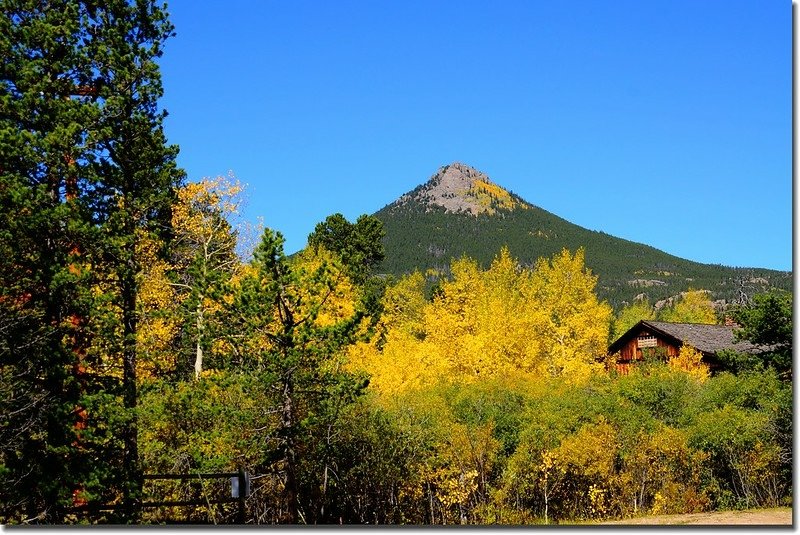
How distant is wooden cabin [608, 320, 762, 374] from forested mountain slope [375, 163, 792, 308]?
47435 millimetres

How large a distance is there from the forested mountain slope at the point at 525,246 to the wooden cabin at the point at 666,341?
47435 mm

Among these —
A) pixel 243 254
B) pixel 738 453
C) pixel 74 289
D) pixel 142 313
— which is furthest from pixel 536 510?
pixel 74 289

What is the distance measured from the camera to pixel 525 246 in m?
99.4

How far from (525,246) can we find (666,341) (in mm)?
67328

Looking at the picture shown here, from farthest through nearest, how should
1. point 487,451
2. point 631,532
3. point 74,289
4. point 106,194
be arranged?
point 487,451, point 106,194, point 74,289, point 631,532

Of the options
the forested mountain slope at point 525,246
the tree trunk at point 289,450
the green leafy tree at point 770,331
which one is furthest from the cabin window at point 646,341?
the forested mountain slope at point 525,246

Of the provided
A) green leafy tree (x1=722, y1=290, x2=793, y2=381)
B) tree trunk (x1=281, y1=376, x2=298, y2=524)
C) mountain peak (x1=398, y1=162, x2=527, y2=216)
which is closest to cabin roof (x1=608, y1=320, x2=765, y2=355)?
green leafy tree (x1=722, y1=290, x2=793, y2=381)

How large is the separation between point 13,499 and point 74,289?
2.56m

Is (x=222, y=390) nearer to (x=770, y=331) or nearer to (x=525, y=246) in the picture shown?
(x=770, y=331)

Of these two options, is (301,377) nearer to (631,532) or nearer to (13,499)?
(13,499)

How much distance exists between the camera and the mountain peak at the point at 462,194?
418ft

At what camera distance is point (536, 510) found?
1697 centimetres

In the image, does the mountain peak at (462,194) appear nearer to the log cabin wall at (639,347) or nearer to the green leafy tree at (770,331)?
the log cabin wall at (639,347)

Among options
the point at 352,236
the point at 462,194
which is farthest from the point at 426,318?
the point at 462,194
